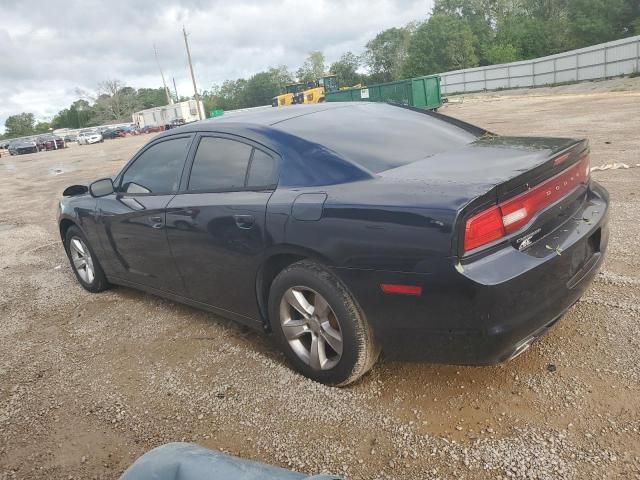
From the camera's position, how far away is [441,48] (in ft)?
223

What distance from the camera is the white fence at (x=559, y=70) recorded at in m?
33.2

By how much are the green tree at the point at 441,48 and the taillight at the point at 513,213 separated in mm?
69565

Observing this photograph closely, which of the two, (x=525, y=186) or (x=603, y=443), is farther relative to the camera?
(x=525, y=186)

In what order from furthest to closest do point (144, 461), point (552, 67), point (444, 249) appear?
1. point (552, 67)
2. point (444, 249)
3. point (144, 461)

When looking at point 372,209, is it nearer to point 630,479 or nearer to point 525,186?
point 525,186

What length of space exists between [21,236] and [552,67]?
4051 centimetres

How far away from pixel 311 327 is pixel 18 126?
125 m

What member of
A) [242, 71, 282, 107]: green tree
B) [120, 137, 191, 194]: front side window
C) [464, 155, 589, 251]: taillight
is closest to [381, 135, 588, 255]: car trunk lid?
[464, 155, 589, 251]: taillight

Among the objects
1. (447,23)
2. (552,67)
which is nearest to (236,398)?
(552,67)

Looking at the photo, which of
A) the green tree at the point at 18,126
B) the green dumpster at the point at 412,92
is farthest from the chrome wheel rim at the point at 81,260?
the green tree at the point at 18,126

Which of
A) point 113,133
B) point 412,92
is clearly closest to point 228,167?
point 412,92

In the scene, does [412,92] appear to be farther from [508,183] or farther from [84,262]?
[508,183]

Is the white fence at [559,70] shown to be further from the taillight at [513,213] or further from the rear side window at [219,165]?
the rear side window at [219,165]

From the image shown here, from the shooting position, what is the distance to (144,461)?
1417 mm
